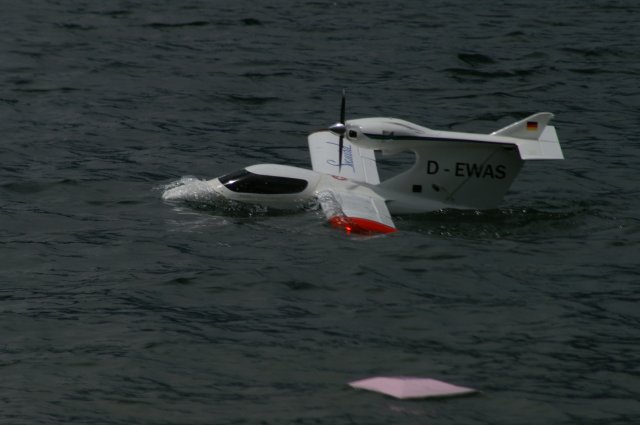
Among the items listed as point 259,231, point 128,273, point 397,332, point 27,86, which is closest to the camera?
point 397,332

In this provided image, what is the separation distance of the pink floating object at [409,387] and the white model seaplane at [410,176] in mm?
7306

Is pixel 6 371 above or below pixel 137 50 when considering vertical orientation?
below

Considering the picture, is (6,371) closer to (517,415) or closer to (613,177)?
(517,415)

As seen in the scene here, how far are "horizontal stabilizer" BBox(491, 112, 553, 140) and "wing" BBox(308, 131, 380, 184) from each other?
3616mm

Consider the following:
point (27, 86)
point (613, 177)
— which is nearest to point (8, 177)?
point (27, 86)

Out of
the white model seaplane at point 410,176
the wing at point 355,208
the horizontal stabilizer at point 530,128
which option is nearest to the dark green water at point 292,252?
the wing at point 355,208

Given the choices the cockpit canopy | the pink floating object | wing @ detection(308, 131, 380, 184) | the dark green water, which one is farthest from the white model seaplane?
the pink floating object

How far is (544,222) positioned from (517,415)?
9432 mm

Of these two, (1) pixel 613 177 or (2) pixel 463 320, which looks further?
(1) pixel 613 177

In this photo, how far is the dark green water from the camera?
1504cm

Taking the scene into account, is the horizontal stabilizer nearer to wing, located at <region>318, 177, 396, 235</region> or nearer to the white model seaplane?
the white model seaplane

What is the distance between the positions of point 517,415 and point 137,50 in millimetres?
28602

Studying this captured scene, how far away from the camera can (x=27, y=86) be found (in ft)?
115

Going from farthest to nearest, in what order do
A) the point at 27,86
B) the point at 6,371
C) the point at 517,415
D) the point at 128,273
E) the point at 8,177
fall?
1. the point at 27,86
2. the point at 8,177
3. the point at 128,273
4. the point at 6,371
5. the point at 517,415
